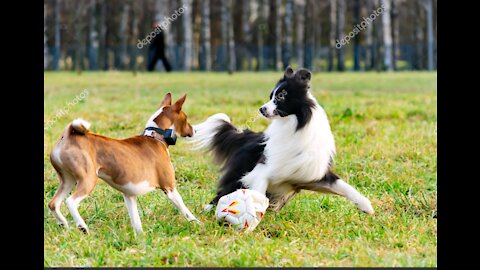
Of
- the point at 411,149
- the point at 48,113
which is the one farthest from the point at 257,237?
the point at 48,113

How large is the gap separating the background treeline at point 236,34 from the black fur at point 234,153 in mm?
26412

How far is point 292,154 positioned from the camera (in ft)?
19.6

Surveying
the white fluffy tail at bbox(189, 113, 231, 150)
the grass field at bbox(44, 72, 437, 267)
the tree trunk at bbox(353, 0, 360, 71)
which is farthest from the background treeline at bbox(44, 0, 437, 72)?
the white fluffy tail at bbox(189, 113, 231, 150)

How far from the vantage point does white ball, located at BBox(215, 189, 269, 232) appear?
5.45 m

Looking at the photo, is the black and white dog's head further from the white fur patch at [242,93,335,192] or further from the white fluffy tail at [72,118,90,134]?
the white fluffy tail at [72,118,90,134]

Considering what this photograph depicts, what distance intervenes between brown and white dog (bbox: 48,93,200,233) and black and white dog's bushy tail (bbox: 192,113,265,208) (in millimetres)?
746

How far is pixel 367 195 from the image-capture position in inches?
276

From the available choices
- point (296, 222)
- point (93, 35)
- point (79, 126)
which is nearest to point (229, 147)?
point (296, 222)

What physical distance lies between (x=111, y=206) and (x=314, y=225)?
70.2 inches

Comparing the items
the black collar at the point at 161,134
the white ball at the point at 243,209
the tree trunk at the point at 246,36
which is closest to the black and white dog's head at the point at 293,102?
the white ball at the point at 243,209

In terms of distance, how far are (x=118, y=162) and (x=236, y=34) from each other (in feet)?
151

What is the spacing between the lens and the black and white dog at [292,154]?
5906mm

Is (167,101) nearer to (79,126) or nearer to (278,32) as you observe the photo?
(79,126)
